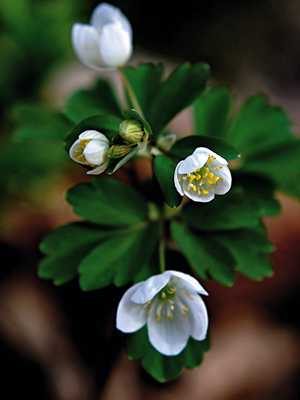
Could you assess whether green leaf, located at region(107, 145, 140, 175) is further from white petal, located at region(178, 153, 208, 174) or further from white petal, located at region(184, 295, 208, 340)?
white petal, located at region(184, 295, 208, 340)

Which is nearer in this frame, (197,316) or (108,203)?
(197,316)

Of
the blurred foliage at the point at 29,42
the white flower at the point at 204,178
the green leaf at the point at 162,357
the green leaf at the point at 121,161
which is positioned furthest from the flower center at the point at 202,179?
the blurred foliage at the point at 29,42

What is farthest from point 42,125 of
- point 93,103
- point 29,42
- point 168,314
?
point 29,42

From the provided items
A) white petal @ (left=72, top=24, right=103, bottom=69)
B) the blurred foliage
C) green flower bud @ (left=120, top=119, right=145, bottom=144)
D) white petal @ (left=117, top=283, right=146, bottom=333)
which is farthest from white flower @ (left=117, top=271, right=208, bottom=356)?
the blurred foliage

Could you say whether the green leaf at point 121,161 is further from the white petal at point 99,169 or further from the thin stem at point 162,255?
the thin stem at point 162,255

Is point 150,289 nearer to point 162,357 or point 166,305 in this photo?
point 166,305
